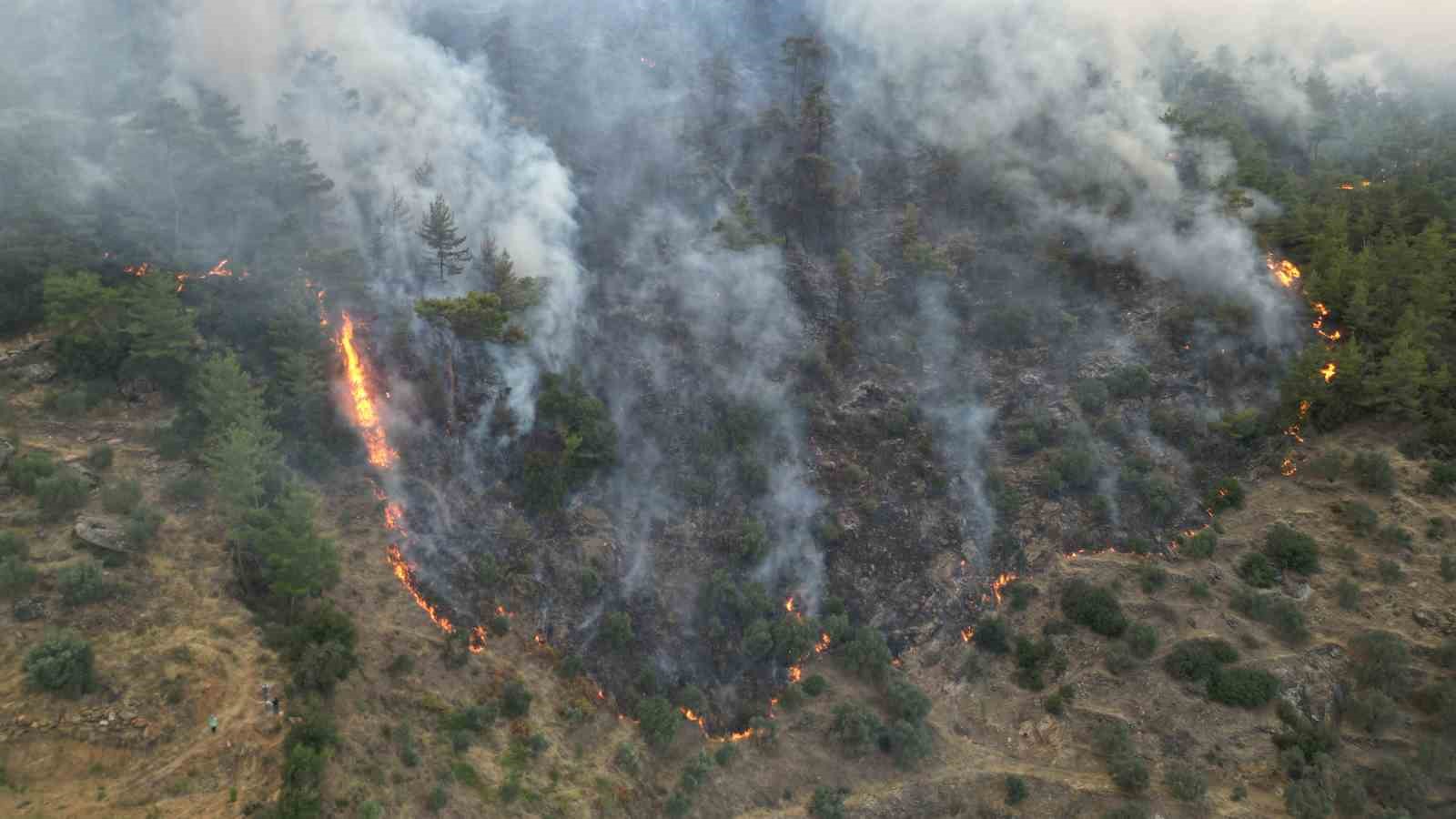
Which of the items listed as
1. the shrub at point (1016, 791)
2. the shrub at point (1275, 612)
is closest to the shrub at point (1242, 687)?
the shrub at point (1275, 612)

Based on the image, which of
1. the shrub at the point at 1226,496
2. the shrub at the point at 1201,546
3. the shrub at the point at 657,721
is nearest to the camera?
the shrub at the point at 657,721

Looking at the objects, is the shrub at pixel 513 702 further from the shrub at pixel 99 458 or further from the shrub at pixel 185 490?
the shrub at pixel 99 458

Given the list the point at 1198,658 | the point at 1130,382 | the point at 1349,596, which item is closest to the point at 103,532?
the point at 1198,658

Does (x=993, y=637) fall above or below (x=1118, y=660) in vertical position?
below

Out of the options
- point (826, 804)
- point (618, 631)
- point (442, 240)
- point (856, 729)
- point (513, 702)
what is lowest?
point (513, 702)

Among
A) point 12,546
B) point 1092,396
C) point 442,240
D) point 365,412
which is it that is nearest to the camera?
point 12,546

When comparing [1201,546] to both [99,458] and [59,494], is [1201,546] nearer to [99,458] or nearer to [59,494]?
[59,494]

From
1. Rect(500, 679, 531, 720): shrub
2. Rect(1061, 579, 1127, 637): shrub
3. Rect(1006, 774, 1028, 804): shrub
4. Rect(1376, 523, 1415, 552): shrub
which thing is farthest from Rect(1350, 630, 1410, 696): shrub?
Rect(500, 679, 531, 720): shrub
